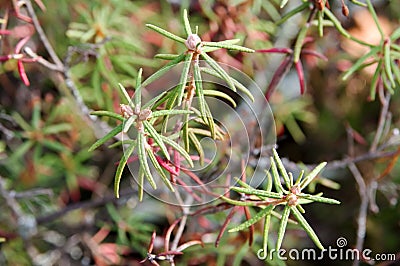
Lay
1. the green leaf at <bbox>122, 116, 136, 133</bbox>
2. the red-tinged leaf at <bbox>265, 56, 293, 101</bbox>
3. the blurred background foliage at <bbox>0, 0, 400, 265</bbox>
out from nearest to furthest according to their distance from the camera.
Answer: the green leaf at <bbox>122, 116, 136, 133</bbox>
the red-tinged leaf at <bbox>265, 56, 293, 101</bbox>
the blurred background foliage at <bbox>0, 0, 400, 265</bbox>

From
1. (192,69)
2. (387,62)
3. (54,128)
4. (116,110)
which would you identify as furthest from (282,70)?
(54,128)

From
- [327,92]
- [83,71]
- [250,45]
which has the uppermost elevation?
[327,92]

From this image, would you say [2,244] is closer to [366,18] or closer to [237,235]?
[237,235]

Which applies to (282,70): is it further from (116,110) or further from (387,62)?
(116,110)

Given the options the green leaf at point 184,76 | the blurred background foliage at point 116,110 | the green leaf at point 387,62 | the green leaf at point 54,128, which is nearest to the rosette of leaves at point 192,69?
the green leaf at point 184,76

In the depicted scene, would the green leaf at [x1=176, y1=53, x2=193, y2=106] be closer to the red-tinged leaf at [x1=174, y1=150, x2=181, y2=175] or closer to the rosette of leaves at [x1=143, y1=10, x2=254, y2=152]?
the rosette of leaves at [x1=143, y1=10, x2=254, y2=152]

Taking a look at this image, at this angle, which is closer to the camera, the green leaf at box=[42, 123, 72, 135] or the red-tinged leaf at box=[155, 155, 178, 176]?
the red-tinged leaf at box=[155, 155, 178, 176]

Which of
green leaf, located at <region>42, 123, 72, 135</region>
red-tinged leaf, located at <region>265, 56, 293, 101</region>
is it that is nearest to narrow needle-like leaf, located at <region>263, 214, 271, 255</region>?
red-tinged leaf, located at <region>265, 56, 293, 101</region>

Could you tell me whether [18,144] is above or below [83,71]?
below

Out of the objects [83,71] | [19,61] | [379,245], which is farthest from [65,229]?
[379,245]
